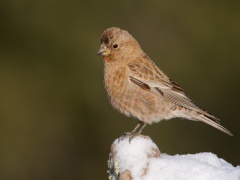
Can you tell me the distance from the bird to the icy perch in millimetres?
1634

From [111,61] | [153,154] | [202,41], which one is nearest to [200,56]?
[202,41]

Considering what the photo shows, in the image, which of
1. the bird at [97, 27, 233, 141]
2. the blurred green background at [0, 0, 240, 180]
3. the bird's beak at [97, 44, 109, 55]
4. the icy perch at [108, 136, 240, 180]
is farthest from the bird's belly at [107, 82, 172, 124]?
the blurred green background at [0, 0, 240, 180]

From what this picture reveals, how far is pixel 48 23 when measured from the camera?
11297mm

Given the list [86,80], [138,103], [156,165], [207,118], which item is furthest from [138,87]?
[86,80]

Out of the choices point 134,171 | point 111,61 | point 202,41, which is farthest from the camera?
point 202,41

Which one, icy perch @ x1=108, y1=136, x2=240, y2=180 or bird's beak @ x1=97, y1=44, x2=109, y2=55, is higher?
bird's beak @ x1=97, y1=44, x2=109, y2=55

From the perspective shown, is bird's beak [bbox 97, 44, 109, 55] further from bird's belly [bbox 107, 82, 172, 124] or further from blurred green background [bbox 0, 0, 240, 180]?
blurred green background [bbox 0, 0, 240, 180]

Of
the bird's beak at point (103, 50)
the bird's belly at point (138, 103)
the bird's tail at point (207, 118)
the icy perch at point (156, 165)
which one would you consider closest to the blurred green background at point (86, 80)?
the bird's tail at point (207, 118)

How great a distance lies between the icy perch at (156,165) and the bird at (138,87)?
163 cm

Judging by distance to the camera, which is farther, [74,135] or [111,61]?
[74,135]

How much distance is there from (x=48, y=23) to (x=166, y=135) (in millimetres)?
2671

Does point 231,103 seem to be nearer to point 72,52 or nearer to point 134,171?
point 72,52

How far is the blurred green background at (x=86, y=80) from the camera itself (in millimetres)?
10844

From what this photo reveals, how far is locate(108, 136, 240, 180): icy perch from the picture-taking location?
14.3 ft
